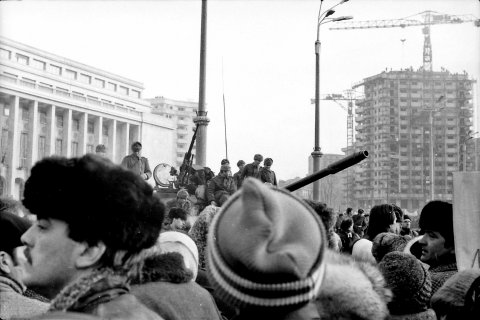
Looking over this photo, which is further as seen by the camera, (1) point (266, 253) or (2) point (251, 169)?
(2) point (251, 169)

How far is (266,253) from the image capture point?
1.58 m

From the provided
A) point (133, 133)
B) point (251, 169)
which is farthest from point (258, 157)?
point (133, 133)

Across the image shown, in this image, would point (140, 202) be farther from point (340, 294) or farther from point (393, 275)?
point (393, 275)

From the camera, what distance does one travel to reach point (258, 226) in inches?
62.9

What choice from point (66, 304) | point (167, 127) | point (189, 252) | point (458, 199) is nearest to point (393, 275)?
point (458, 199)

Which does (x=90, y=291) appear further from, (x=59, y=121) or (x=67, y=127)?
(x=59, y=121)

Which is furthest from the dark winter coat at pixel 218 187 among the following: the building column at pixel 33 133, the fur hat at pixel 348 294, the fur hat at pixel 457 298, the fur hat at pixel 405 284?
the building column at pixel 33 133

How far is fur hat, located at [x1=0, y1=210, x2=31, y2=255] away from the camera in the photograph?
102 inches

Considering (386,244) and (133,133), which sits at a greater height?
(133,133)

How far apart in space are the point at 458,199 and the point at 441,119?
9856cm

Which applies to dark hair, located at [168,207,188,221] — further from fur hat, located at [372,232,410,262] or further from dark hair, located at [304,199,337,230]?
fur hat, located at [372,232,410,262]

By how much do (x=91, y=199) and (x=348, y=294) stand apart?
862 millimetres

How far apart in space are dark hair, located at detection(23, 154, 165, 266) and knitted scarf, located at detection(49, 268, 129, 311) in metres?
0.07

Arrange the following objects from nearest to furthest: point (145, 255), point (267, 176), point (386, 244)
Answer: point (145, 255), point (386, 244), point (267, 176)
